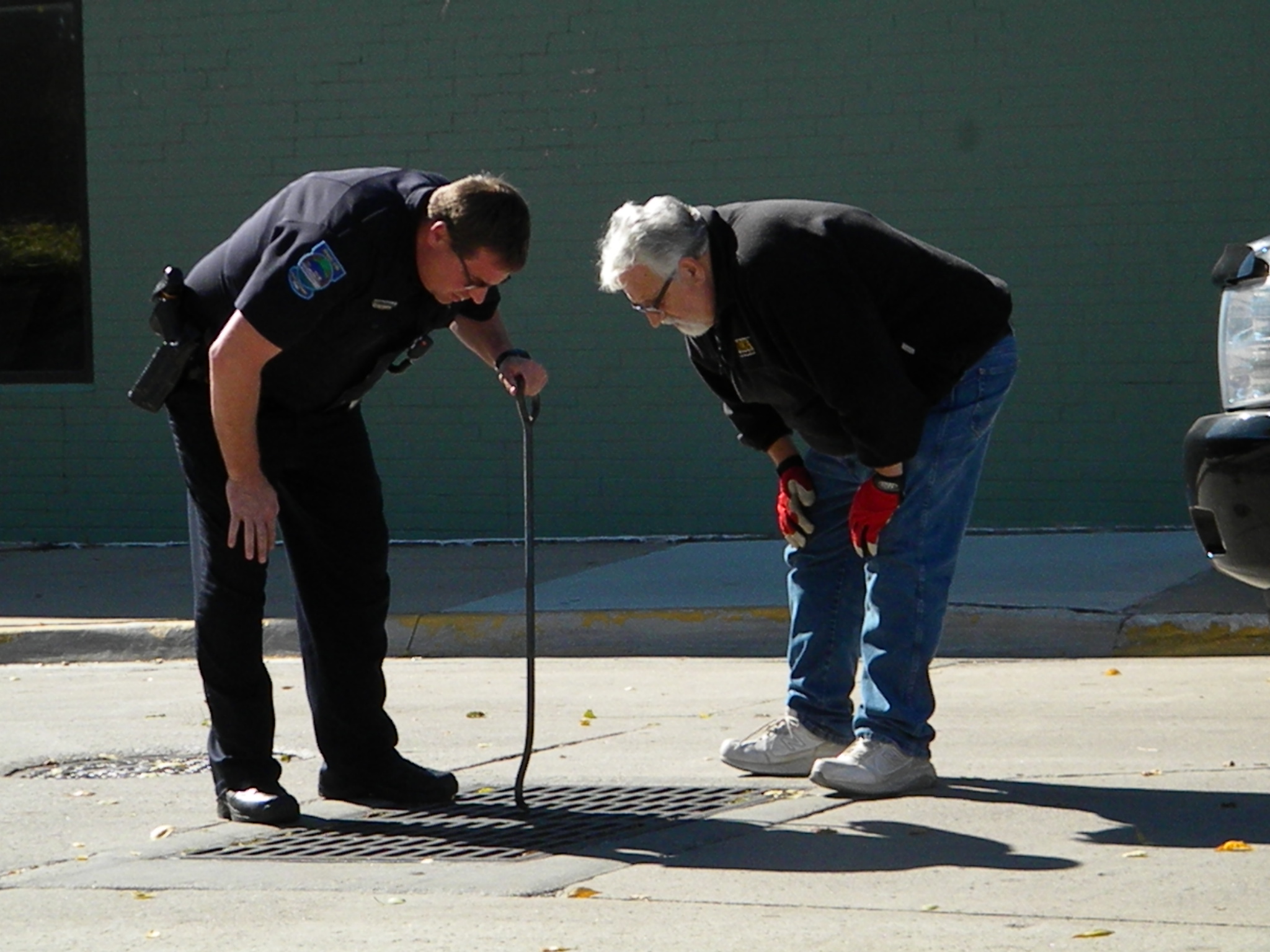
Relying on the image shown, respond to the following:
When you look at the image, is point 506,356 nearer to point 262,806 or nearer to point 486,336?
point 486,336

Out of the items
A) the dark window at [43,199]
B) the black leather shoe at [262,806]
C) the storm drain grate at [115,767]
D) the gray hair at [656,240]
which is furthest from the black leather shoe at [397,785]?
the dark window at [43,199]

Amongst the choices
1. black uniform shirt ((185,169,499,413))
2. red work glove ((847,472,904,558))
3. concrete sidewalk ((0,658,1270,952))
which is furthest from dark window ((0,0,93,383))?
red work glove ((847,472,904,558))

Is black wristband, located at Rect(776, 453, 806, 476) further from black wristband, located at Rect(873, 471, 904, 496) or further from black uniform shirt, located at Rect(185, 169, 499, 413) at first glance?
black uniform shirt, located at Rect(185, 169, 499, 413)

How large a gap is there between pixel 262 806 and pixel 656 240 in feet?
5.75

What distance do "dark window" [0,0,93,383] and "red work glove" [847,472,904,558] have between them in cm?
846

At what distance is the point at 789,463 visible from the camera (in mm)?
5430

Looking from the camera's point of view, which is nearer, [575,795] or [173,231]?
[575,795]

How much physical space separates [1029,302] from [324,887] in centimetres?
718

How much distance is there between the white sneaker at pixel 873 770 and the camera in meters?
5.12

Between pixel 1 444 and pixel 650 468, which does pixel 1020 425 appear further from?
pixel 1 444

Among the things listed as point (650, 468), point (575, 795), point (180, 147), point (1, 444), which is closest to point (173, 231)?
point (180, 147)

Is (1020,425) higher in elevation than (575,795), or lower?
higher

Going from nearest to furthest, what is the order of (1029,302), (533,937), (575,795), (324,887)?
(533,937), (324,887), (575,795), (1029,302)

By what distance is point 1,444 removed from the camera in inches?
499
